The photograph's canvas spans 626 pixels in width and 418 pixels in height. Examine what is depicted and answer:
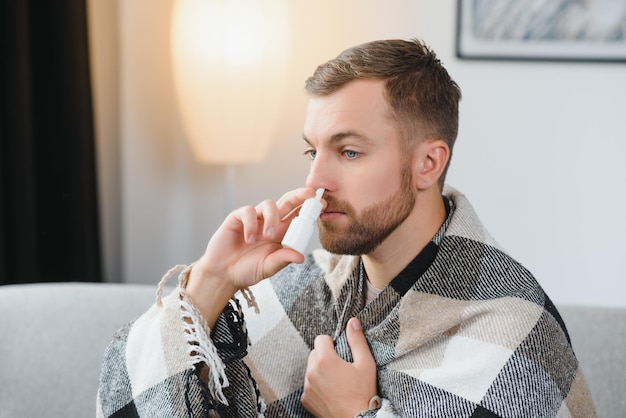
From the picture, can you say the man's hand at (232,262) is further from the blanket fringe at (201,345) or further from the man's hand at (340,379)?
the man's hand at (340,379)

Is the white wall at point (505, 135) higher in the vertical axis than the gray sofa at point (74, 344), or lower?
higher

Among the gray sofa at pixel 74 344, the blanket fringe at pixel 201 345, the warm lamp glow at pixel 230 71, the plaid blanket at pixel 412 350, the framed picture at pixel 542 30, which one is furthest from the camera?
the framed picture at pixel 542 30

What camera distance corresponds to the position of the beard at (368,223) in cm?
126

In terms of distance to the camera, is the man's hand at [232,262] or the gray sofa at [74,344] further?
the gray sofa at [74,344]

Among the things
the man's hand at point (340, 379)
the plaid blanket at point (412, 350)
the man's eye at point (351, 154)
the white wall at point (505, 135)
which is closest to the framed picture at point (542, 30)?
the white wall at point (505, 135)

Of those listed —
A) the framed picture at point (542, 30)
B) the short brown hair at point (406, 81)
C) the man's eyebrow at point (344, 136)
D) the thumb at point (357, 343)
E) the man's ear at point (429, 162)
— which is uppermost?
the framed picture at point (542, 30)

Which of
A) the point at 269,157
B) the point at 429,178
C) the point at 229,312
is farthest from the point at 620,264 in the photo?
A: the point at 229,312

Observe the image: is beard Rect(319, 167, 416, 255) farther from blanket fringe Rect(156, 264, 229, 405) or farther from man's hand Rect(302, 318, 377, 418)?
blanket fringe Rect(156, 264, 229, 405)

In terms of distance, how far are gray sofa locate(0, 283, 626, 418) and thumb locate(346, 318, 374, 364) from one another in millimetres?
555

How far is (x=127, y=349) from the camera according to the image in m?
1.32

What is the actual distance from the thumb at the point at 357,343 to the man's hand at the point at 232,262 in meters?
0.18

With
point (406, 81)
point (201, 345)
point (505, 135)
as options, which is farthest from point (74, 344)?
point (505, 135)

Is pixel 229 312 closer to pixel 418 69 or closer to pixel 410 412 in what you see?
pixel 410 412

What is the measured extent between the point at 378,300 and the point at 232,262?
254mm
